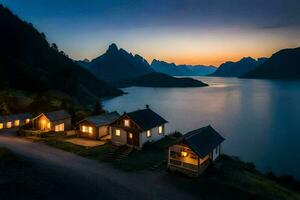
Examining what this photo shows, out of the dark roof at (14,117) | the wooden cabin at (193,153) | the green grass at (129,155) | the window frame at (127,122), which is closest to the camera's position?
the wooden cabin at (193,153)

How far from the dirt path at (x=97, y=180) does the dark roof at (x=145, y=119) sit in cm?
1106

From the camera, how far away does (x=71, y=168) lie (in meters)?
32.2

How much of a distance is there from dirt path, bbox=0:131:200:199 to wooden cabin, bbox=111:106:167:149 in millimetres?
9142

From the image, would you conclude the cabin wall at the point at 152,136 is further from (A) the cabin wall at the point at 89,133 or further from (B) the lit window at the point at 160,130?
(A) the cabin wall at the point at 89,133

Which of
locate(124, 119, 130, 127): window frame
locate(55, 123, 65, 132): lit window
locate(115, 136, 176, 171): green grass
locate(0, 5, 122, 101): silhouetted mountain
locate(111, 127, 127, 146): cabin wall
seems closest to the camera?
locate(115, 136, 176, 171): green grass

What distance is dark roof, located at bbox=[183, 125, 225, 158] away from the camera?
104 ft

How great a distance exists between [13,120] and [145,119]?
36288 mm

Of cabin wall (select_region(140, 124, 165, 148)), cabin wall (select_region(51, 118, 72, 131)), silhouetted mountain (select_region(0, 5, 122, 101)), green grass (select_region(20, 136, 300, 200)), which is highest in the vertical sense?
silhouetted mountain (select_region(0, 5, 122, 101))

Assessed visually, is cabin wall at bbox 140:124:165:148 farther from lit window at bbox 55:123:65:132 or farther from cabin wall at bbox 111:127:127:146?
lit window at bbox 55:123:65:132

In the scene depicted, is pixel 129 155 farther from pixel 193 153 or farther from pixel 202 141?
pixel 202 141

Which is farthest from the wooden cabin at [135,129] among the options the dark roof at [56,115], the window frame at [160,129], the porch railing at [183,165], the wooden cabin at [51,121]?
the dark roof at [56,115]

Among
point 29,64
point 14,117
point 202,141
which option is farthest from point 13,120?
point 29,64

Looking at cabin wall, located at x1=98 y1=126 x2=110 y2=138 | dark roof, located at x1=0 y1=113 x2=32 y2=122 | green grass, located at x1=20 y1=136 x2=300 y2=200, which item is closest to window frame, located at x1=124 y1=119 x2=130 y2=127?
green grass, located at x1=20 y1=136 x2=300 y2=200

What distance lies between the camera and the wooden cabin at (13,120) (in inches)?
2308
